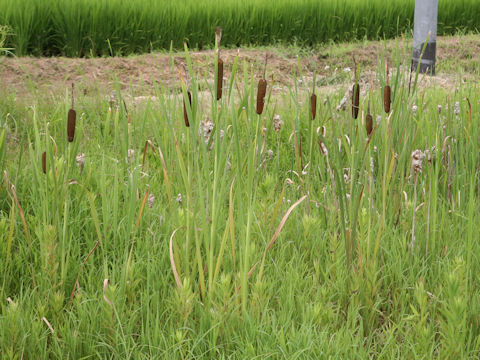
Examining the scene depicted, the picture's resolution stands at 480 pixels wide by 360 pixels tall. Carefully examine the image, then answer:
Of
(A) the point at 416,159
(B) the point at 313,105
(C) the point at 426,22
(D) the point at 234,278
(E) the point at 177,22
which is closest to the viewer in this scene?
(D) the point at 234,278

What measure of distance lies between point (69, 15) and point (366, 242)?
624cm

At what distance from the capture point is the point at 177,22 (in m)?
7.58

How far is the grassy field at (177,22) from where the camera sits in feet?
22.9

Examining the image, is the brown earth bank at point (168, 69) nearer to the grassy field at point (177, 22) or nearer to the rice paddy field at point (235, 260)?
the grassy field at point (177, 22)

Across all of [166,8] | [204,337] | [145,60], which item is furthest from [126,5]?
[204,337]

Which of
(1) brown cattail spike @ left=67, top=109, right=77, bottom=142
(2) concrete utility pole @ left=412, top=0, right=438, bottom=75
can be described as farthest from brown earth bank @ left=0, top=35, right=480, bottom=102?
(1) brown cattail spike @ left=67, top=109, right=77, bottom=142

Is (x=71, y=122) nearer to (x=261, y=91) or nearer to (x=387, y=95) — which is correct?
(x=261, y=91)

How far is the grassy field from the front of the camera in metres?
6.98

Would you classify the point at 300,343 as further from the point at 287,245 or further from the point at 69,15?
the point at 69,15

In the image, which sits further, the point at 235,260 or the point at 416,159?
the point at 416,159

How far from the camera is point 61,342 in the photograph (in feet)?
4.58

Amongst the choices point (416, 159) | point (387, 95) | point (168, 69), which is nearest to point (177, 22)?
point (168, 69)

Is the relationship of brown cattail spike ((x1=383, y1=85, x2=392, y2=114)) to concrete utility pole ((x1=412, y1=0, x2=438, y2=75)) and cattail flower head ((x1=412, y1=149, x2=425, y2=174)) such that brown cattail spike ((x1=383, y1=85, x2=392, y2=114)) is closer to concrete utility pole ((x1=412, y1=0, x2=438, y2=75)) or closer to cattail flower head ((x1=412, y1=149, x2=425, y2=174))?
cattail flower head ((x1=412, y1=149, x2=425, y2=174))

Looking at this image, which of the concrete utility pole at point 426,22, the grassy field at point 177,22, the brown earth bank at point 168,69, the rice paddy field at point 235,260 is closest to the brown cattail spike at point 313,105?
the rice paddy field at point 235,260
